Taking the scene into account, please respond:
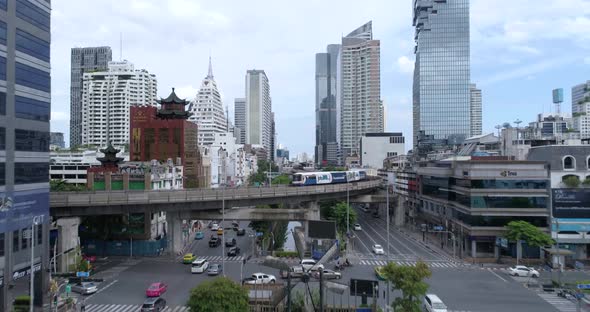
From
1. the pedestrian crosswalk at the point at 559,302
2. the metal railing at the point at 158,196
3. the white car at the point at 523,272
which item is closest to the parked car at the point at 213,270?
the metal railing at the point at 158,196

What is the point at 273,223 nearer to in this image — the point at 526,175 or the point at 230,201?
the point at 230,201

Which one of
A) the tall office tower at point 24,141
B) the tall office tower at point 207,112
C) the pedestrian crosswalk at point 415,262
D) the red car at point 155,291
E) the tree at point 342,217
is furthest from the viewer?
the tall office tower at point 207,112

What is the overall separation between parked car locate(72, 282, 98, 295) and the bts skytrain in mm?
39542

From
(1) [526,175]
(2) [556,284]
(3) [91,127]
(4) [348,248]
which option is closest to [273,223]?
(4) [348,248]

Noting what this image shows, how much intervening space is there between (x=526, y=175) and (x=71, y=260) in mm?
50095

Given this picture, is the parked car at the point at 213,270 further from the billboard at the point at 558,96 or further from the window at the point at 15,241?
the billboard at the point at 558,96

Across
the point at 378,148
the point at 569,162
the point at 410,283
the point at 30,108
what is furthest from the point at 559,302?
the point at 378,148

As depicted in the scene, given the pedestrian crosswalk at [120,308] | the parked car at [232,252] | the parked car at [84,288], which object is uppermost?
the parked car at [84,288]

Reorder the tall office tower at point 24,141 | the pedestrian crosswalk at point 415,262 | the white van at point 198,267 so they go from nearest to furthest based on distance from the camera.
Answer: the tall office tower at point 24,141
the white van at point 198,267
the pedestrian crosswalk at point 415,262

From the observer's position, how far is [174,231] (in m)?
53.9

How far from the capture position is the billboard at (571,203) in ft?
164

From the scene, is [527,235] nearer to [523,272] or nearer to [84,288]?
[523,272]

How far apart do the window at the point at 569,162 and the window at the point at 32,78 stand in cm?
5400

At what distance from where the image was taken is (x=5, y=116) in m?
32.3
